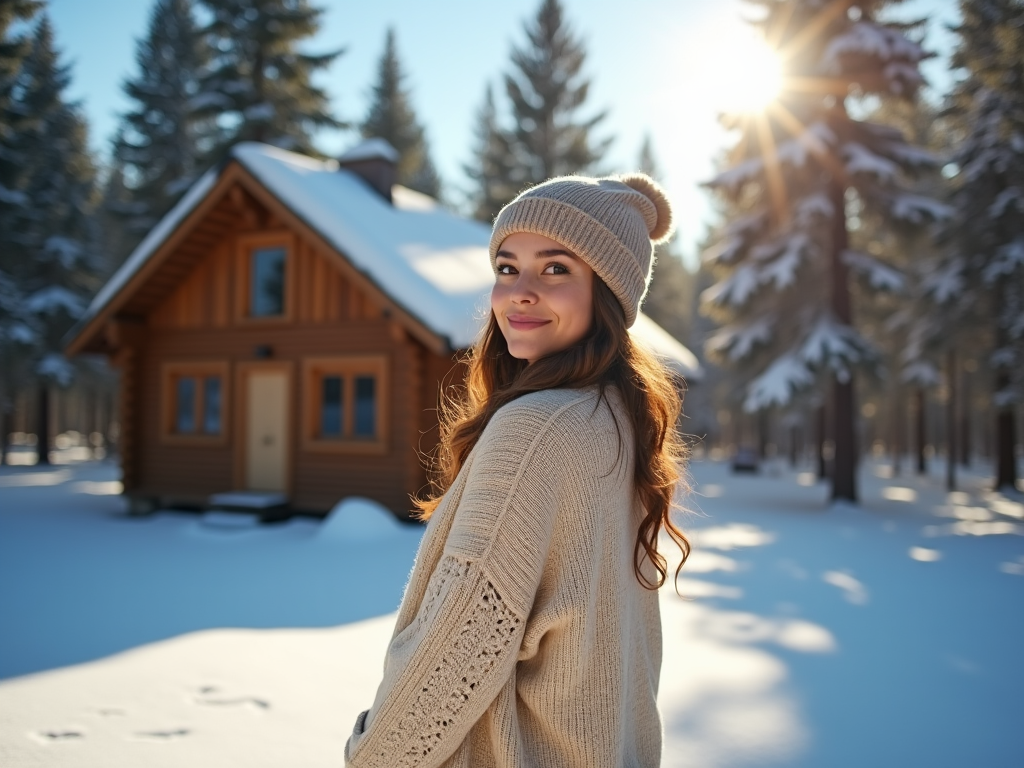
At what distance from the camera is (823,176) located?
1459 cm

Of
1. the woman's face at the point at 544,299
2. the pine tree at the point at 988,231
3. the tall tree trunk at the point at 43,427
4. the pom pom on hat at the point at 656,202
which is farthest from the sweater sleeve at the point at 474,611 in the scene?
the tall tree trunk at the point at 43,427

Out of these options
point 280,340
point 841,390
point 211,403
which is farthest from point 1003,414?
point 211,403

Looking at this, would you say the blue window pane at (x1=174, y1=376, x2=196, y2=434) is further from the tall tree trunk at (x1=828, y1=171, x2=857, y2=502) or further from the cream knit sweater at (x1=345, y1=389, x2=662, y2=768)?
the cream knit sweater at (x1=345, y1=389, x2=662, y2=768)

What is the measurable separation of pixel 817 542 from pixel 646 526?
9460 millimetres

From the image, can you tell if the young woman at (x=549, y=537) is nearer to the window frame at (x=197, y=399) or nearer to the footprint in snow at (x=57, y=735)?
the footprint in snow at (x=57, y=735)

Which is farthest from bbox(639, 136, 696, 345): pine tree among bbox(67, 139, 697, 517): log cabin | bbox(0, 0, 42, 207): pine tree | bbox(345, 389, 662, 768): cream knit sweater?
bbox(345, 389, 662, 768): cream knit sweater

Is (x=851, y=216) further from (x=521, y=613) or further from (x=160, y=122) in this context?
(x=160, y=122)

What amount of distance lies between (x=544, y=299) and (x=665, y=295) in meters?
31.6

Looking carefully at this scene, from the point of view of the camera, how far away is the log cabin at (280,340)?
35.9ft

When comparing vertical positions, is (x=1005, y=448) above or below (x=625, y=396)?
below

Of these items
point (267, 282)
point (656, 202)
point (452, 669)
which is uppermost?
point (267, 282)

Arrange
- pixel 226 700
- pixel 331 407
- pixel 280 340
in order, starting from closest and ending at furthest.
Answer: pixel 226 700
pixel 331 407
pixel 280 340

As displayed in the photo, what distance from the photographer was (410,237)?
13164 millimetres

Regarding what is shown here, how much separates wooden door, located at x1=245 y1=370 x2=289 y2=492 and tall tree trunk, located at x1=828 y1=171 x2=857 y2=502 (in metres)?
11.0
